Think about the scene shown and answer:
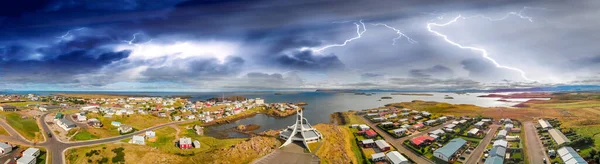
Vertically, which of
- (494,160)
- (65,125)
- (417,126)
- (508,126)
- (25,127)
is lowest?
(494,160)

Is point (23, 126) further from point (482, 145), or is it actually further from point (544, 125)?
point (544, 125)

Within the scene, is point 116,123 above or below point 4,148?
above

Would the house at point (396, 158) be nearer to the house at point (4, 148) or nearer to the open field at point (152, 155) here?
the open field at point (152, 155)

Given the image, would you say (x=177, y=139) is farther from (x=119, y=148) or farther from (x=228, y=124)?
(x=228, y=124)

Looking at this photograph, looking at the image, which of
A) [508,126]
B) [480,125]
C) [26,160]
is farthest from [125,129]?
[508,126]

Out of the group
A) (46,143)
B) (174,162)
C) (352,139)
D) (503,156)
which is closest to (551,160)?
(503,156)

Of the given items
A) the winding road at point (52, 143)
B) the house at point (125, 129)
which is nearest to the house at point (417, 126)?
the winding road at point (52, 143)

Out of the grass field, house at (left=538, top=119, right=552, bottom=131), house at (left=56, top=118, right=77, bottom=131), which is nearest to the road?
house at (left=538, top=119, right=552, bottom=131)
